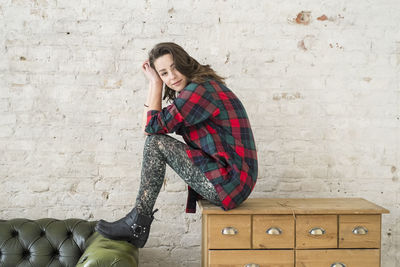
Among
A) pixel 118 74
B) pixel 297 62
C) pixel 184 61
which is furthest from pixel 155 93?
pixel 297 62

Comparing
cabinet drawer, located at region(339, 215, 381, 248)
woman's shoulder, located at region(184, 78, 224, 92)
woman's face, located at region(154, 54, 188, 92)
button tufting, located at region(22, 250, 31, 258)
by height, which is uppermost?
woman's face, located at region(154, 54, 188, 92)

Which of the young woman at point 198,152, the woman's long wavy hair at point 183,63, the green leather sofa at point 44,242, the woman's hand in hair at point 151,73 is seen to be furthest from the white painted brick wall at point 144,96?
the young woman at point 198,152

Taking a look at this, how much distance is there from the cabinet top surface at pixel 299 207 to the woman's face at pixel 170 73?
744 millimetres

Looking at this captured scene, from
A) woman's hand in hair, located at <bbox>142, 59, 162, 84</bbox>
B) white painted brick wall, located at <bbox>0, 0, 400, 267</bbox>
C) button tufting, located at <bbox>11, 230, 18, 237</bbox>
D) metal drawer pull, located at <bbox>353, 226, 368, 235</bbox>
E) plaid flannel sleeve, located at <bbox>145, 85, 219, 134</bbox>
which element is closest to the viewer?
plaid flannel sleeve, located at <bbox>145, 85, 219, 134</bbox>

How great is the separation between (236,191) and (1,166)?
1.81 m

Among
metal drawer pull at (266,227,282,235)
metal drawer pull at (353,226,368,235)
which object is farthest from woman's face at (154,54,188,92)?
metal drawer pull at (353,226,368,235)

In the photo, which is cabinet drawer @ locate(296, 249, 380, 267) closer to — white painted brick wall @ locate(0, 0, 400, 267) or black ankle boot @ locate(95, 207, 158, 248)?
white painted brick wall @ locate(0, 0, 400, 267)

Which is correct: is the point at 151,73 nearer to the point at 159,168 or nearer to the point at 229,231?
the point at 159,168

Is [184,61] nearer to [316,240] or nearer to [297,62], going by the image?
[297,62]

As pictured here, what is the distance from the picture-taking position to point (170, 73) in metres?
2.37

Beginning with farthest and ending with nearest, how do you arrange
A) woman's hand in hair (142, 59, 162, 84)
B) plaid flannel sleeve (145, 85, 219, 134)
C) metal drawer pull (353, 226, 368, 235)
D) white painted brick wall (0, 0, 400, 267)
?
white painted brick wall (0, 0, 400, 267), woman's hand in hair (142, 59, 162, 84), metal drawer pull (353, 226, 368, 235), plaid flannel sleeve (145, 85, 219, 134)

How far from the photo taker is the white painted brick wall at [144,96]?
2936mm

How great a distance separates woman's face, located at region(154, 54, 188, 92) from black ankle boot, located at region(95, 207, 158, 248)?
0.78 meters

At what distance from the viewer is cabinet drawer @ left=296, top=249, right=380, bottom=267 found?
90.3 inches
